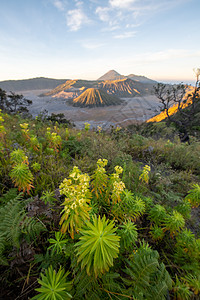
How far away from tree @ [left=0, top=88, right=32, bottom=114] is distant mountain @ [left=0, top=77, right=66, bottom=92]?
15127 cm

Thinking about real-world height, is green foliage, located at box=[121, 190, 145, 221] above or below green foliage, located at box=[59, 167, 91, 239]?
below

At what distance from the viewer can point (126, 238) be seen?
166 centimetres

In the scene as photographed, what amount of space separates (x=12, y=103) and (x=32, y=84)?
164812 mm

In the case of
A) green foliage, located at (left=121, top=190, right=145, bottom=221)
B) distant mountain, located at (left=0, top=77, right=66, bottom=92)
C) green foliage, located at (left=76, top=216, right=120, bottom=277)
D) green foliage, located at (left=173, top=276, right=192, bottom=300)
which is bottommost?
green foliage, located at (left=173, top=276, right=192, bottom=300)

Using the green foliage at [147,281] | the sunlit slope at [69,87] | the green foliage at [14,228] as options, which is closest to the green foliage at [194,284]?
the green foliage at [147,281]

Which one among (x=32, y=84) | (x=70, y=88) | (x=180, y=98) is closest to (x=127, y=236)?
(x=180, y=98)

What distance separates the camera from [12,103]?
18609 mm

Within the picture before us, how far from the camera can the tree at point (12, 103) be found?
1433 cm

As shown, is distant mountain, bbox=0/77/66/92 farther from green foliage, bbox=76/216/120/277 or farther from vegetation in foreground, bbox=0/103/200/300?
green foliage, bbox=76/216/120/277

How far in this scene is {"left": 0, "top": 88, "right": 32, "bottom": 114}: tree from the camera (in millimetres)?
14334

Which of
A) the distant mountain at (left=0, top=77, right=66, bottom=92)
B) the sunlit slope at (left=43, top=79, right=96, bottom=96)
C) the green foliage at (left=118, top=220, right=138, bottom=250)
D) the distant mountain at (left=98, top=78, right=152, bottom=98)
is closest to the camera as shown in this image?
the green foliage at (left=118, top=220, right=138, bottom=250)

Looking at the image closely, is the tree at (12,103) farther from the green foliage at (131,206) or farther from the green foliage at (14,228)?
the green foliage at (131,206)

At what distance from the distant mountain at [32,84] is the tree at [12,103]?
496ft

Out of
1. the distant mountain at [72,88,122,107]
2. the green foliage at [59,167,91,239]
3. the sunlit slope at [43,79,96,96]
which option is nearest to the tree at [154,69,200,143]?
the green foliage at [59,167,91,239]
